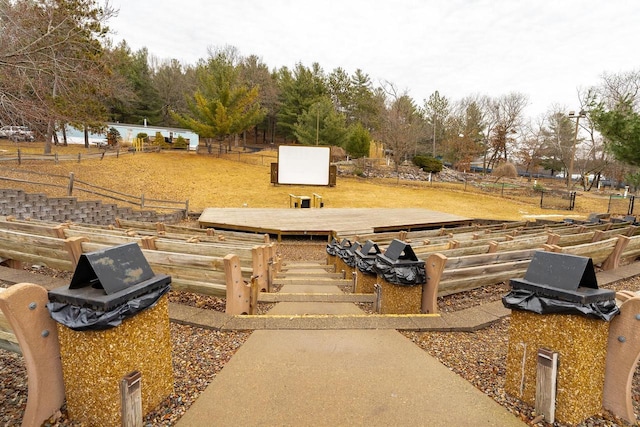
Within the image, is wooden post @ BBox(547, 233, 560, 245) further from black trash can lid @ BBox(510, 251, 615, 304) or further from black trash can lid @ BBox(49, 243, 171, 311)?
black trash can lid @ BBox(49, 243, 171, 311)

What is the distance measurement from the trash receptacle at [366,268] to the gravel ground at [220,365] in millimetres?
1517

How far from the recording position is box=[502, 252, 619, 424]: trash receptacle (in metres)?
1.90

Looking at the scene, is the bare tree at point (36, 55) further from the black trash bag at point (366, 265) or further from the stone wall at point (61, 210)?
the black trash bag at point (366, 265)

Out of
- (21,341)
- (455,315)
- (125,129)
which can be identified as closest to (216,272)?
(21,341)

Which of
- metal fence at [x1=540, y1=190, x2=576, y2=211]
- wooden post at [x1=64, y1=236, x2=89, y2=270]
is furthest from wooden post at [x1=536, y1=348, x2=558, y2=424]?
metal fence at [x1=540, y1=190, x2=576, y2=211]

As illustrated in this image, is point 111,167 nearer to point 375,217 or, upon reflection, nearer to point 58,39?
point 58,39

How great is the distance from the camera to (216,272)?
316 centimetres

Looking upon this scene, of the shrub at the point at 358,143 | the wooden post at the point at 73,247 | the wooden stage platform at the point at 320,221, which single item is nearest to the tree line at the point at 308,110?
the shrub at the point at 358,143

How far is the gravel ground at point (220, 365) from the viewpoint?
197cm

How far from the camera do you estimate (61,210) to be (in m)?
11.2

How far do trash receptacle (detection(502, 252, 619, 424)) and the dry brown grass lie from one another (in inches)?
652

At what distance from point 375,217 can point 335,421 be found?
12.2 m

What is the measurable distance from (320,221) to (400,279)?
928 centimetres

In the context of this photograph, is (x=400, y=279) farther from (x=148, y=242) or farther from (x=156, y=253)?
(x=148, y=242)
